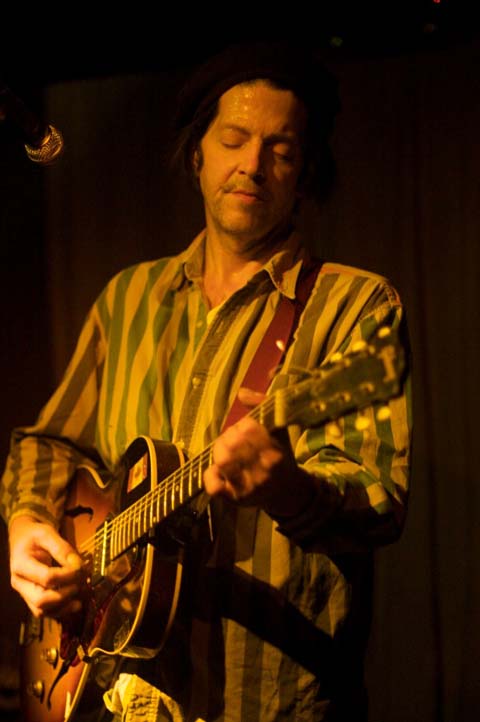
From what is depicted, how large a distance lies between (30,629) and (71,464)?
42 centimetres

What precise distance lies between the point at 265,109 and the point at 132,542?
39.8 inches

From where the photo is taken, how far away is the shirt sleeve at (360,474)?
4.52ft

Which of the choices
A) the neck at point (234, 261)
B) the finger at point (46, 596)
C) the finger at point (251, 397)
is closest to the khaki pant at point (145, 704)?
the finger at point (46, 596)

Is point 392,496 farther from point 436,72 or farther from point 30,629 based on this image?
point 436,72

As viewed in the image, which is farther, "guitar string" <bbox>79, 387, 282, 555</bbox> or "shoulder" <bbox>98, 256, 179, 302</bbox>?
"shoulder" <bbox>98, 256, 179, 302</bbox>

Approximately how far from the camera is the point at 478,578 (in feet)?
9.59

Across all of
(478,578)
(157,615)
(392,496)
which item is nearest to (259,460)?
(392,496)

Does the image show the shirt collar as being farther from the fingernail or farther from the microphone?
the fingernail

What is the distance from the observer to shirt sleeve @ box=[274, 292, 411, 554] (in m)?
1.38

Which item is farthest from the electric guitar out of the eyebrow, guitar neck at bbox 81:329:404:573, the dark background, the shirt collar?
the dark background

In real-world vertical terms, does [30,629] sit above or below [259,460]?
below

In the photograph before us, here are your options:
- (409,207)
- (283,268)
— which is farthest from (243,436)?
(409,207)

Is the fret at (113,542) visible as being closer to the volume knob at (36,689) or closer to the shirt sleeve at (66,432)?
the shirt sleeve at (66,432)

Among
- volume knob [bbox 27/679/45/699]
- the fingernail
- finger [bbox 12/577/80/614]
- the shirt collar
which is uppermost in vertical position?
the shirt collar
